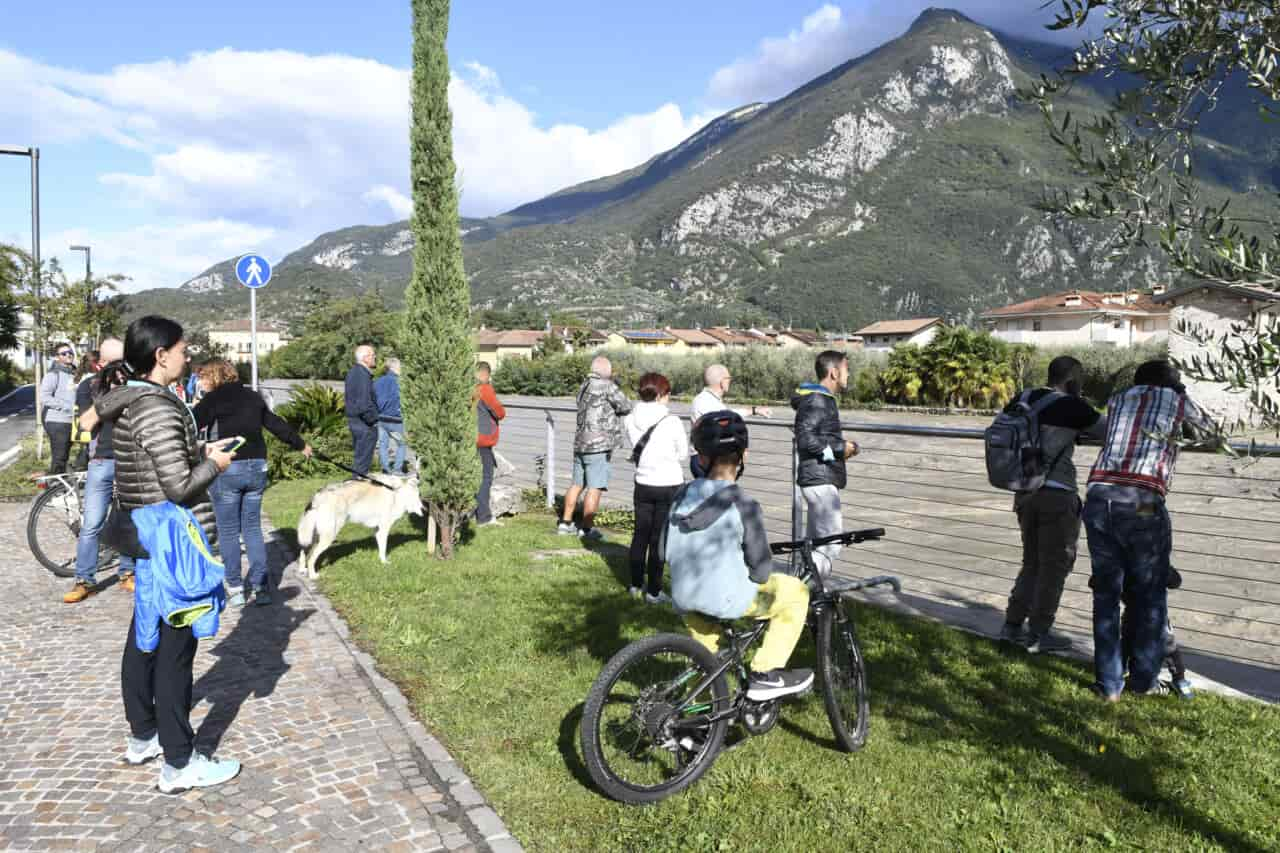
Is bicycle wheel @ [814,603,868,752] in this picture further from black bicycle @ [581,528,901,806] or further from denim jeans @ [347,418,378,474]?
denim jeans @ [347,418,378,474]

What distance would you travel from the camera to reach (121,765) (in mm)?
4117

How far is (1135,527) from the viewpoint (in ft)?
15.4

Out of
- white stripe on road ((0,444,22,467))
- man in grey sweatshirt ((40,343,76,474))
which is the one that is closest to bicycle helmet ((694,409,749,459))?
man in grey sweatshirt ((40,343,76,474))

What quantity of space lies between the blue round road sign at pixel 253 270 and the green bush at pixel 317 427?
2673 millimetres

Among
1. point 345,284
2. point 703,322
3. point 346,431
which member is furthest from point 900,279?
point 346,431

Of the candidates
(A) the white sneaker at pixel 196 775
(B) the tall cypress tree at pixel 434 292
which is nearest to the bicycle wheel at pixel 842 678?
(A) the white sneaker at pixel 196 775

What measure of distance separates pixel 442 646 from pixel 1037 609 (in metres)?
4.01

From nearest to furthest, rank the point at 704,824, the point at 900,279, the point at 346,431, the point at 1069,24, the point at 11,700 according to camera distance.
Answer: the point at 1069,24 < the point at 704,824 < the point at 11,700 < the point at 346,431 < the point at 900,279

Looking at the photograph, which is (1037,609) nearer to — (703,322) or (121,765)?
(121,765)

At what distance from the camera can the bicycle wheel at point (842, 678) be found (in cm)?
416

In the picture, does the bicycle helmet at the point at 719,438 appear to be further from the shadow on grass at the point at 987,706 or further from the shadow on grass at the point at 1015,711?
the shadow on grass at the point at 1015,711

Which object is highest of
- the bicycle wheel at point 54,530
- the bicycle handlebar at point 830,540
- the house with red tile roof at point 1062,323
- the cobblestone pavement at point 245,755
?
the house with red tile roof at point 1062,323

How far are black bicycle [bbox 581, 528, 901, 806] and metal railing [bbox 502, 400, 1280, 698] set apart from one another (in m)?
2.13

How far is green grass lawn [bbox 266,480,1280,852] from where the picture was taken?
140 inches
